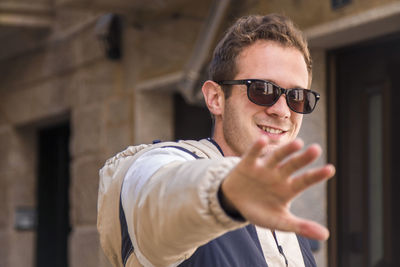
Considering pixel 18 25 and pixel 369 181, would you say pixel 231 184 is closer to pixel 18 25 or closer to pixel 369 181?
pixel 369 181

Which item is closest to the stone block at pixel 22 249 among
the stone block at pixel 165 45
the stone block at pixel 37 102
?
the stone block at pixel 37 102

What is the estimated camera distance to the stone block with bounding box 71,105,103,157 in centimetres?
644

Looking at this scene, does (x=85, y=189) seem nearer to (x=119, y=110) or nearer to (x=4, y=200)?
(x=119, y=110)

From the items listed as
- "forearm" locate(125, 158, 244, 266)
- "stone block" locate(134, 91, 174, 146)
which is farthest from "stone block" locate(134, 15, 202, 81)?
"forearm" locate(125, 158, 244, 266)

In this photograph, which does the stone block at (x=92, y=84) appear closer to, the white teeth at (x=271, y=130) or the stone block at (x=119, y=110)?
the stone block at (x=119, y=110)

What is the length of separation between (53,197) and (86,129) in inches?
70.8

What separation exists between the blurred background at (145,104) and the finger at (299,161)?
3.05 metres

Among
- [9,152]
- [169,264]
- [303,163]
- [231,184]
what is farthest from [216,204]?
[9,152]

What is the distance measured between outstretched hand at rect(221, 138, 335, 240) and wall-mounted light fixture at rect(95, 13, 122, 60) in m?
5.09

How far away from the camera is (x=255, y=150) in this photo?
3.80ft

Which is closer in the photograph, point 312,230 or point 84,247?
point 312,230

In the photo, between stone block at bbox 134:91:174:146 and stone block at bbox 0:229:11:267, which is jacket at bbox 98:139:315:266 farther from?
stone block at bbox 0:229:11:267

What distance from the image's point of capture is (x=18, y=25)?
286 inches

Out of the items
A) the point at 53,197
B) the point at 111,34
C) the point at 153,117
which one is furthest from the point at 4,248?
the point at 111,34
